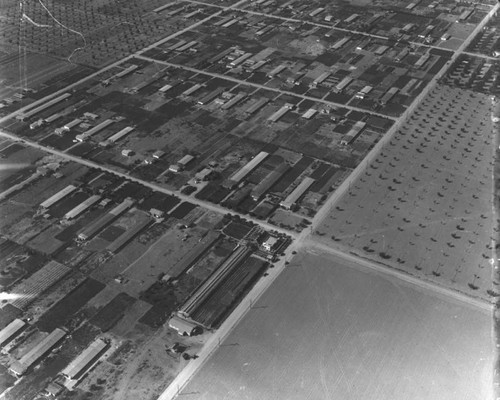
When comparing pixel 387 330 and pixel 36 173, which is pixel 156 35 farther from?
pixel 387 330

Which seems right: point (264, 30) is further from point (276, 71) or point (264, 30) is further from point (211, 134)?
point (211, 134)

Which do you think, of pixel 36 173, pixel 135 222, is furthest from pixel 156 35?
Answer: pixel 135 222

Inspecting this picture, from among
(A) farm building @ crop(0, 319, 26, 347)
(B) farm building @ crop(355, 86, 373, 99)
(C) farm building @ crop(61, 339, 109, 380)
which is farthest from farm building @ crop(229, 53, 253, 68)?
(C) farm building @ crop(61, 339, 109, 380)

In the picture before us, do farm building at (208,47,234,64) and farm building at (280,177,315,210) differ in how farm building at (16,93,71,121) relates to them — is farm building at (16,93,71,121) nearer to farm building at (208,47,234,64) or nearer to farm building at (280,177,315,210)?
farm building at (208,47,234,64)

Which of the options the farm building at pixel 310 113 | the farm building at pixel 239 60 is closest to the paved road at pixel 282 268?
the farm building at pixel 310 113

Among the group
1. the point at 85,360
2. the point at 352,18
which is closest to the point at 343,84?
the point at 352,18

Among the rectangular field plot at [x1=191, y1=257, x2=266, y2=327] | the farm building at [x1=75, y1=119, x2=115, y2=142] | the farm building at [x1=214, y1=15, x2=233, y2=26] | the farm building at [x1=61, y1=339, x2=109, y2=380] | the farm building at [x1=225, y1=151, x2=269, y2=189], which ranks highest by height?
the farm building at [x1=214, y1=15, x2=233, y2=26]

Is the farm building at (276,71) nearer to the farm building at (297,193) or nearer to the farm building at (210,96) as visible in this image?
the farm building at (210,96)
